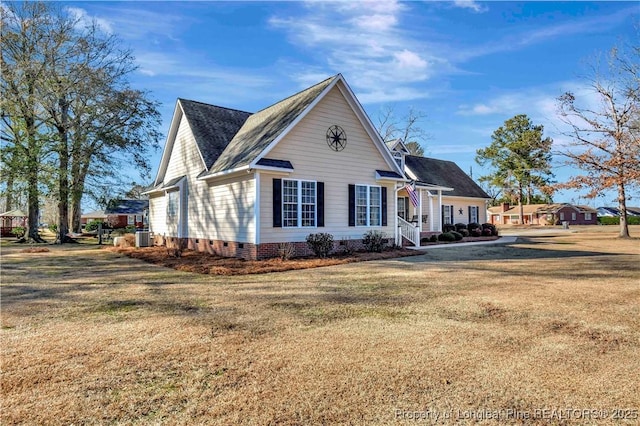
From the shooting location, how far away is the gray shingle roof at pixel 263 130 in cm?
1370

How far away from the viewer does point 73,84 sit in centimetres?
2366

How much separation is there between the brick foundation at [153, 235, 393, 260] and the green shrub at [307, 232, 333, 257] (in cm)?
35

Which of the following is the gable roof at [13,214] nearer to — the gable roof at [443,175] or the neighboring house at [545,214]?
the gable roof at [443,175]

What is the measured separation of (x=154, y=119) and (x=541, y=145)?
1115 inches

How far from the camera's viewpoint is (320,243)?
1369 cm

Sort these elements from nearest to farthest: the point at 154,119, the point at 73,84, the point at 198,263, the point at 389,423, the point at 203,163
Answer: the point at 389,423 → the point at 198,263 → the point at 203,163 → the point at 73,84 → the point at 154,119

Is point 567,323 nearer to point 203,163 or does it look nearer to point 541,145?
point 203,163

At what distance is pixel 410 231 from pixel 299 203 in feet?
26.2

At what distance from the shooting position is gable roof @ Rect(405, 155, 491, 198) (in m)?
27.6

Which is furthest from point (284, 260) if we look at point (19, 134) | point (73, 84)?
point (19, 134)

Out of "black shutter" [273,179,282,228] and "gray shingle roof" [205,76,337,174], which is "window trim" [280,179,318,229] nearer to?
"black shutter" [273,179,282,228]

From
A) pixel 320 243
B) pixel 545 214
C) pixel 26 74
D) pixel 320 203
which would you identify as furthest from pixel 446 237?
pixel 545 214

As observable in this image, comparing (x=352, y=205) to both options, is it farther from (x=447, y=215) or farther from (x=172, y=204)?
(x=447, y=215)

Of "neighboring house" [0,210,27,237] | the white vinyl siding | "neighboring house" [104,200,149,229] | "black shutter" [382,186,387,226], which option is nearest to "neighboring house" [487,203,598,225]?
the white vinyl siding
